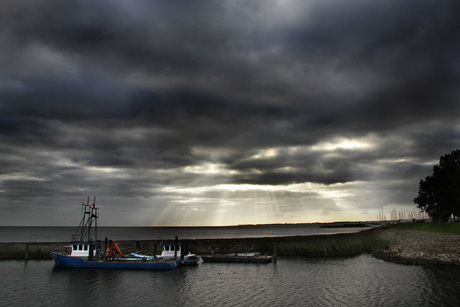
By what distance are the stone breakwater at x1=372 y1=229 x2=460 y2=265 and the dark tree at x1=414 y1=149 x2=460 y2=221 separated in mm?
19450

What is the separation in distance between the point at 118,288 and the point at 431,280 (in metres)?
38.5

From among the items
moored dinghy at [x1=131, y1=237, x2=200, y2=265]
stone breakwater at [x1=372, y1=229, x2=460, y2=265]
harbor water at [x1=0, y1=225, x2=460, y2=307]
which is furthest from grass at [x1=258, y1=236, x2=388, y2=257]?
moored dinghy at [x1=131, y1=237, x2=200, y2=265]

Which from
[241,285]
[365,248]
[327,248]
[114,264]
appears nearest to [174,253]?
[114,264]

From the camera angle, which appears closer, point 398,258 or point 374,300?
point 374,300

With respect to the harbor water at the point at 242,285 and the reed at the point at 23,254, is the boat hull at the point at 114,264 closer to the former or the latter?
the harbor water at the point at 242,285

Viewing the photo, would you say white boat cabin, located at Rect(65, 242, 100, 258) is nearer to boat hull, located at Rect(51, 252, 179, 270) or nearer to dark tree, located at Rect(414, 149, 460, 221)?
boat hull, located at Rect(51, 252, 179, 270)

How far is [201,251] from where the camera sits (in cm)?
8100

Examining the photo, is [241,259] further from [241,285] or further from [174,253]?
[241,285]

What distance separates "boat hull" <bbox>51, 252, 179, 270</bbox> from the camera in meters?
56.3

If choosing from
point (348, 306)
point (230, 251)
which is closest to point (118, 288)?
point (348, 306)

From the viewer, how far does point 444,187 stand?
3851 inches

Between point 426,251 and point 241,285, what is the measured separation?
38336 mm

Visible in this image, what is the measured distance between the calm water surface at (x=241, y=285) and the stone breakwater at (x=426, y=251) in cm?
306

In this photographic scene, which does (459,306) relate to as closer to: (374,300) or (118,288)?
(374,300)
